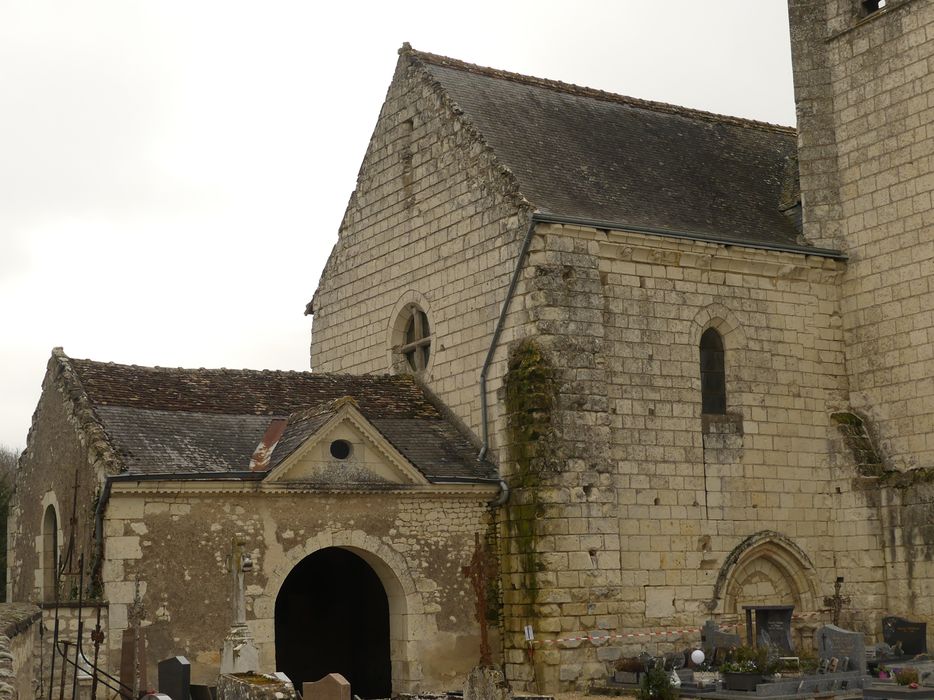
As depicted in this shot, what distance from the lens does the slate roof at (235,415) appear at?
687 inches

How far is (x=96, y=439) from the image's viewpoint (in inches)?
671

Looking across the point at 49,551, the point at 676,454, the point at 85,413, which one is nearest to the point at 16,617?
the point at 85,413

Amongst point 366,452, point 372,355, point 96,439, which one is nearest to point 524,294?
point 366,452

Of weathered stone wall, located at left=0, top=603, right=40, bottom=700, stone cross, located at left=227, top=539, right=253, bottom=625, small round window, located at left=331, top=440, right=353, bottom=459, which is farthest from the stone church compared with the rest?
weathered stone wall, located at left=0, top=603, right=40, bottom=700

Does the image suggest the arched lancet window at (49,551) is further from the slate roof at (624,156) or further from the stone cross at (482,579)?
the slate roof at (624,156)

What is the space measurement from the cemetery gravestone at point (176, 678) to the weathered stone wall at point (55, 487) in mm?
2374

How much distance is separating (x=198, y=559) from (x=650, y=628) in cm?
627

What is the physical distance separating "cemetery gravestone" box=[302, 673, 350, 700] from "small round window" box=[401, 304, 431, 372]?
8959 millimetres

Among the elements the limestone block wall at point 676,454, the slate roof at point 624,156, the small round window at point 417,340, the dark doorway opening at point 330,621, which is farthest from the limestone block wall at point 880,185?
the dark doorway opening at point 330,621

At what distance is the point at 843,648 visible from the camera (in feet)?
57.1

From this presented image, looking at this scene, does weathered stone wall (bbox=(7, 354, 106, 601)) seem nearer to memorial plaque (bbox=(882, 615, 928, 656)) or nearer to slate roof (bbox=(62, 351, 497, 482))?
slate roof (bbox=(62, 351, 497, 482))

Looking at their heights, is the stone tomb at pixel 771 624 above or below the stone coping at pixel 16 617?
below

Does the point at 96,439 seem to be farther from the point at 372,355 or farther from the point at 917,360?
the point at 917,360

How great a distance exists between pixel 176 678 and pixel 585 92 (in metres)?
13.1
